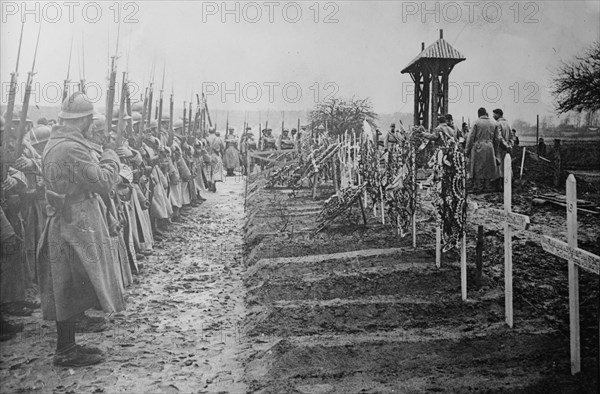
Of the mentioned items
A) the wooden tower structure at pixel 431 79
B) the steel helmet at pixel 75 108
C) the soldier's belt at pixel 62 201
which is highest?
the wooden tower structure at pixel 431 79

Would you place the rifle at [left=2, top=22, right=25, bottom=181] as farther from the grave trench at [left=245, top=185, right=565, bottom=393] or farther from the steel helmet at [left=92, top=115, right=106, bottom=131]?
the grave trench at [left=245, top=185, right=565, bottom=393]

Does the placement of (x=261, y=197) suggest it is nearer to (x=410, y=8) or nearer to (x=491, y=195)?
(x=491, y=195)

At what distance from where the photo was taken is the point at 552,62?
5.57 meters

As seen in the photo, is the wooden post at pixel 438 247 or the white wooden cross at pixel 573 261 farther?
the wooden post at pixel 438 247

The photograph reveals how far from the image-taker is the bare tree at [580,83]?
4.96 meters

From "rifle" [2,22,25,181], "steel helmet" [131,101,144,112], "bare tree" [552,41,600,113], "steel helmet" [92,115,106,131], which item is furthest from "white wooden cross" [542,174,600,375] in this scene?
"steel helmet" [131,101,144,112]

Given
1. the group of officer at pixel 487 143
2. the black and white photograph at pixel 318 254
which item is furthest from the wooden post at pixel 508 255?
the group of officer at pixel 487 143

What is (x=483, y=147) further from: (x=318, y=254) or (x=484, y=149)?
(x=318, y=254)

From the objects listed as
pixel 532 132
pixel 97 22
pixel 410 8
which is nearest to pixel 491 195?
pixel 532 132

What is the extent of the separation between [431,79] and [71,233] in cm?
843

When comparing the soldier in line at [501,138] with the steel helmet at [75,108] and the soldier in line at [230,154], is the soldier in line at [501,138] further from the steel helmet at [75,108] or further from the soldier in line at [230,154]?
the soldier in line at [230,154]

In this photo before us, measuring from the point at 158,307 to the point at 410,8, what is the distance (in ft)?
14.4

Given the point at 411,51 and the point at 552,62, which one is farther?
the point at 411,51

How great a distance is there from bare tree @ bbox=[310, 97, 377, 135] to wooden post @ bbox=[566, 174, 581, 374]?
12.0 m
